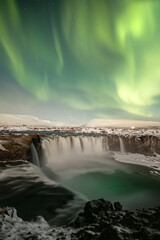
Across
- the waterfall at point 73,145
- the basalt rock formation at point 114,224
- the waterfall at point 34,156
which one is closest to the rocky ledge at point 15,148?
the waterfall at point 34,156

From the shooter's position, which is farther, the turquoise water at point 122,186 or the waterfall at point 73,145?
the waterfall at point 73,145

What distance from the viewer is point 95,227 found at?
235 inches

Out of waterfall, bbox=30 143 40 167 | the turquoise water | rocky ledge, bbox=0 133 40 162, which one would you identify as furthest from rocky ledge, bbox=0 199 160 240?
rocky ledge, bbox=0 133 40 162

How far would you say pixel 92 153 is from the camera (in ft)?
120

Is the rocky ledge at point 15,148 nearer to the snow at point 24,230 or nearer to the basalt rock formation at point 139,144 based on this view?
the snow at point 24,230

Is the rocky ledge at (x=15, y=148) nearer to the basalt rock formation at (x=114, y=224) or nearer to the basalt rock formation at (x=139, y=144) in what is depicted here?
the basalt rock formation at (x=114, y=224)

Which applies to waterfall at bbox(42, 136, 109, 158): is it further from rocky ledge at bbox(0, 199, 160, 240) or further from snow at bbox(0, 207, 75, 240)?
rocky ledge at bbox(0, 199, 160, 240)

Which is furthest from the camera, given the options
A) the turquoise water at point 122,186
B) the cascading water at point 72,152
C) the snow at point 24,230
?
the cascading water at point 72,152

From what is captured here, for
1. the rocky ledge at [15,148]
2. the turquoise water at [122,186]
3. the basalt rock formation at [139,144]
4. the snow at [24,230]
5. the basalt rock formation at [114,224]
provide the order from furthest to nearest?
the basalt rock formation at [139,144] < the rocky ledge at [15,148] < the turquoise water at [122,186] < the snow at [24,230] < the basalt rock formation at [114,224]

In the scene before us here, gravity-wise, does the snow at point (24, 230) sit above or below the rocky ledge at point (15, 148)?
below

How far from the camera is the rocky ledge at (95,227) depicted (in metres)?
5.07

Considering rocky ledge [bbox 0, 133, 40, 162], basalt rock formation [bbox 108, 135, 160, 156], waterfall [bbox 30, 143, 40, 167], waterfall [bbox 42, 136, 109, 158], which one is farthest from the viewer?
basalt rock formation [bbox 108, 135, 160, 156]

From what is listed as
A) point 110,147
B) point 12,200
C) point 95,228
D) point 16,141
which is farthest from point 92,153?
point 95,228

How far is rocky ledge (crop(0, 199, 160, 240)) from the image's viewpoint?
5.07 meters
